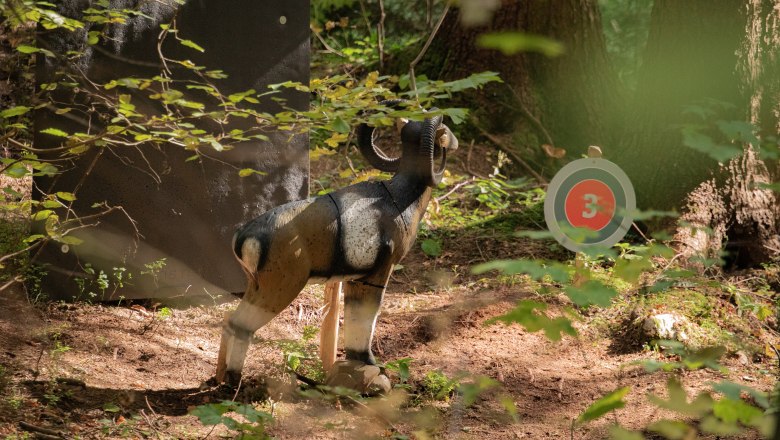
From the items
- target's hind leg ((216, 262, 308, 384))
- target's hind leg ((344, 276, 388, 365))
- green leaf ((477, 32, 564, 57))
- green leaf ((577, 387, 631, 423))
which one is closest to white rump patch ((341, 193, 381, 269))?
target's hind leg ((344, 276, 388, 365))

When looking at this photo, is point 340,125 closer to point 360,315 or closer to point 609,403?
point 360,315

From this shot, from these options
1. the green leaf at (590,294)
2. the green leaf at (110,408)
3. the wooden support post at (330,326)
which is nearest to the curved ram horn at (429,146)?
the wooden support post at (330,326)

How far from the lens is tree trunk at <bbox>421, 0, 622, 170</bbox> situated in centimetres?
909

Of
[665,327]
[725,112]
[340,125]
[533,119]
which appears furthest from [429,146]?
[533,119]

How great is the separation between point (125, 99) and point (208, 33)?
1.81 m

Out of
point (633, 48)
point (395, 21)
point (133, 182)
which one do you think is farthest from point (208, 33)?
point (633, 48)

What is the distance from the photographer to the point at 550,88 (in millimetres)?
9250

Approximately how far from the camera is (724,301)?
250 inches

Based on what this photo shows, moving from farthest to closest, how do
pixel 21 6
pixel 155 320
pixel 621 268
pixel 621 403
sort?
pixel 155 320 → pixel 21 6 → pixel 621 268 → pixel 621 403

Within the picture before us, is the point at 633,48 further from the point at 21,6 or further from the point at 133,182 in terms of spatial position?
the point at 21,6

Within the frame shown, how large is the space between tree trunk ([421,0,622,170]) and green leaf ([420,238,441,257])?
2.06m

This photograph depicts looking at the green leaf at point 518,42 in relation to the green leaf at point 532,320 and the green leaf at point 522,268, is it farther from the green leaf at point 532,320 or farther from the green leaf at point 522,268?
the green leaf at point 532,320

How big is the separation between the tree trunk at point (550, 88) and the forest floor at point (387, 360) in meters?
2.68

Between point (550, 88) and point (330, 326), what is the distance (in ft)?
17.3
